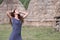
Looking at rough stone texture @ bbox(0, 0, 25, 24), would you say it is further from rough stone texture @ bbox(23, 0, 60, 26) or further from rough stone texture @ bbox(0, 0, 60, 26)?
rough stone texture @ bbox(23, 0, 60, 26)

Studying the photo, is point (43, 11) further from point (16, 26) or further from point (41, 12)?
point (16, 26)

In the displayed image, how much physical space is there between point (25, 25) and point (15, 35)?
1015 centimetres

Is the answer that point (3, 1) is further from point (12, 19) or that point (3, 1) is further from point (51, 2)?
point (12, 19)

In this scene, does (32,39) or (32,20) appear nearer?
(32,39)

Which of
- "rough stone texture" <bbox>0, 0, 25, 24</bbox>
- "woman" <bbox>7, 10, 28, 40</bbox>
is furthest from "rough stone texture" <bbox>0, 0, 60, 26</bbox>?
"woman" <bbox>7, 10, 28, 40</bbox>

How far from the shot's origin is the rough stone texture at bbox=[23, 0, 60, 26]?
18.3 metres

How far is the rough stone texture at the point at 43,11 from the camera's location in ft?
60.1

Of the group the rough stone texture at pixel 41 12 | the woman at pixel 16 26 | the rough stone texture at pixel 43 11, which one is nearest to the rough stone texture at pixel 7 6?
the rough stone texture at pixel 41 12

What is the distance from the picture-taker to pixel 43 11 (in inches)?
741

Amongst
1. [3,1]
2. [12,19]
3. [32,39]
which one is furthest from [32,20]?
[12,19]

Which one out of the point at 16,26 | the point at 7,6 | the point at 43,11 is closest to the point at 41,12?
the point at 43,11

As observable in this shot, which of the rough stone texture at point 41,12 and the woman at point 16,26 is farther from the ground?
the woman at point 16,26

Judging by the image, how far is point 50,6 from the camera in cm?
1877

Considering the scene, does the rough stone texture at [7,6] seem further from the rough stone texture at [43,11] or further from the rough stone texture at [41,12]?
the rough stone texture at [43,11]
